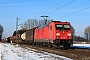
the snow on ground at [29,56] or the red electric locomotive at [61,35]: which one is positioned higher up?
the red electric locomotive at [61,35]

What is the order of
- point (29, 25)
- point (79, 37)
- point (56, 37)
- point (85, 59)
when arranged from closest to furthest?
point (85, 59), point (56, 37), point (29, 25), point (79, 37)

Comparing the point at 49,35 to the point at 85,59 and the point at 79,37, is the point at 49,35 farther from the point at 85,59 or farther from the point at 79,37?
the point at 79,37

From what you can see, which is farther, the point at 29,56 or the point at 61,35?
the point at 61,35

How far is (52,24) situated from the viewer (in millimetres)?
29500

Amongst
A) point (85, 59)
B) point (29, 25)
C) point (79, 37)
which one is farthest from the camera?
point (79, 37)

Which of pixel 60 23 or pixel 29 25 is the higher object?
pixel 29 25

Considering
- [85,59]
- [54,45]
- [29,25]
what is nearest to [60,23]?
[54,45]

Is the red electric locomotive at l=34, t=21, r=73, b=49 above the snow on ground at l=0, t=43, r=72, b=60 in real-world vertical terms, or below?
above

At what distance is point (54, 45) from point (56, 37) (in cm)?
131

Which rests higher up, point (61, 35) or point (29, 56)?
point (61, 35)

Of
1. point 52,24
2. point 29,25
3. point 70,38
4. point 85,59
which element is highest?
point 29,25

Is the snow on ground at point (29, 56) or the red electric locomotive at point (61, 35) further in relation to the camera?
the red electric locomotive at point (61, 35)

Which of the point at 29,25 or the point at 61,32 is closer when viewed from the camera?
the point at 61,32

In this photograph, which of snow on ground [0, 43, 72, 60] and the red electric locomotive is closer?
snow on ground [0, 43, 72, 60]
